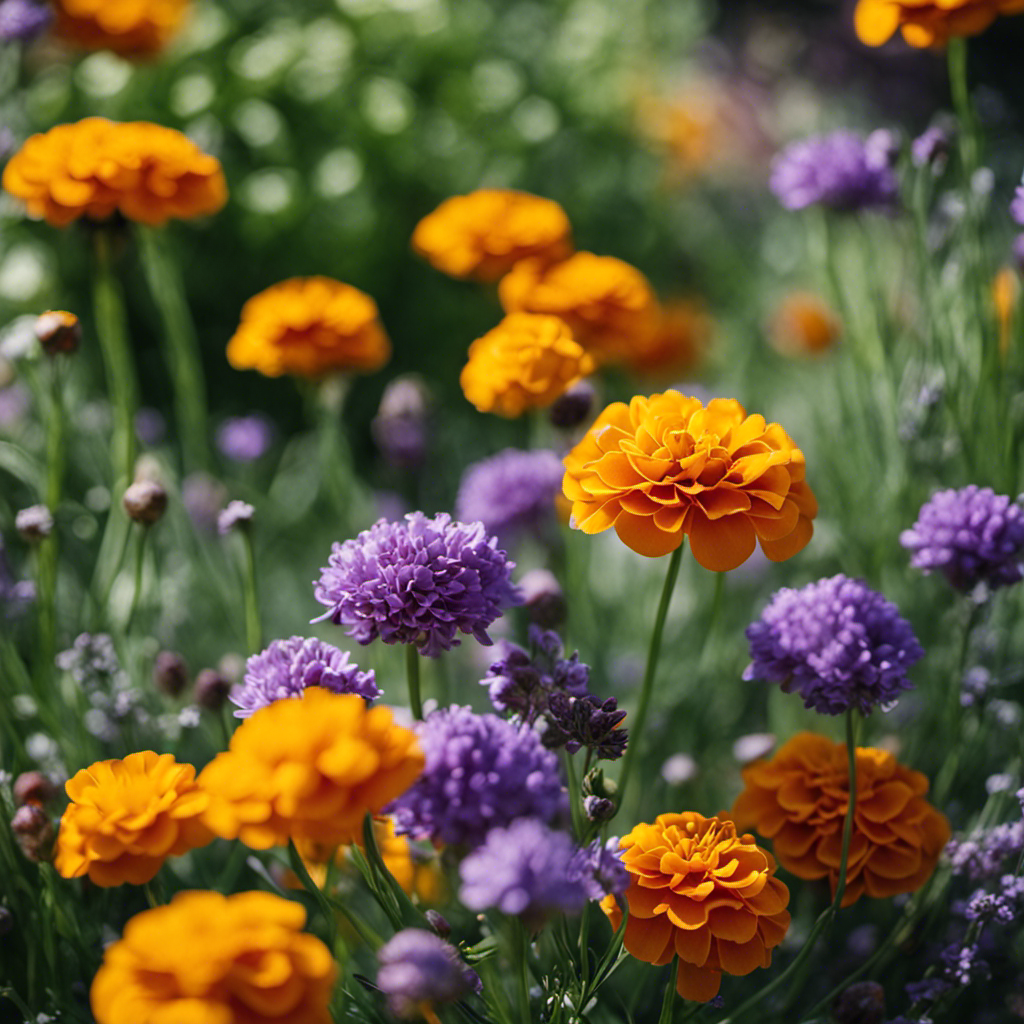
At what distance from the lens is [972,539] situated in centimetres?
121

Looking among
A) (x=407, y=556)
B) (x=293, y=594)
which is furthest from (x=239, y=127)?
(x=407, y=556)

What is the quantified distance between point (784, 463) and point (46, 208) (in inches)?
46.5

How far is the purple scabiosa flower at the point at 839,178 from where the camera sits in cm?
178

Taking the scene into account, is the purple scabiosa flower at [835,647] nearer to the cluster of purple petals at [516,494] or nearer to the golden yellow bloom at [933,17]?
the cluster of purple petals at [516,494]

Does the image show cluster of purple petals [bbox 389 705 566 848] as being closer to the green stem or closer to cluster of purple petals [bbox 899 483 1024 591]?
the green stem

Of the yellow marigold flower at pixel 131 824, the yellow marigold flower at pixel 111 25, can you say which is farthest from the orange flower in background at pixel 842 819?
the yellow marigold flower at pixel 111 25

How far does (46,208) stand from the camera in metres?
1.51

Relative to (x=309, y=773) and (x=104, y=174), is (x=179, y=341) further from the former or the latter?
(x=309, y=773)

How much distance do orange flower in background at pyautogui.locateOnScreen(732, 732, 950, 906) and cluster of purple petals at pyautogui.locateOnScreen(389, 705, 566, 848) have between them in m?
0.36

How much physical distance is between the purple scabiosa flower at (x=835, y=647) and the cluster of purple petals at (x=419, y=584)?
0.34 metres

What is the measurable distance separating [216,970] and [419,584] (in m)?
0.41

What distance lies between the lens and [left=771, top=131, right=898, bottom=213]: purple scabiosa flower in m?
1.78

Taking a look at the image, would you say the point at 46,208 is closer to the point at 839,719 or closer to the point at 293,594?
the point at 293,594

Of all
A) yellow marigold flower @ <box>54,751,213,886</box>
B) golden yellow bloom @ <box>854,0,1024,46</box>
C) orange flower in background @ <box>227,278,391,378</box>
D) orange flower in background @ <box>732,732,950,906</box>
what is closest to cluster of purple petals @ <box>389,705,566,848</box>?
yellow marigold flower @ <box>54,751,213,886</box>
